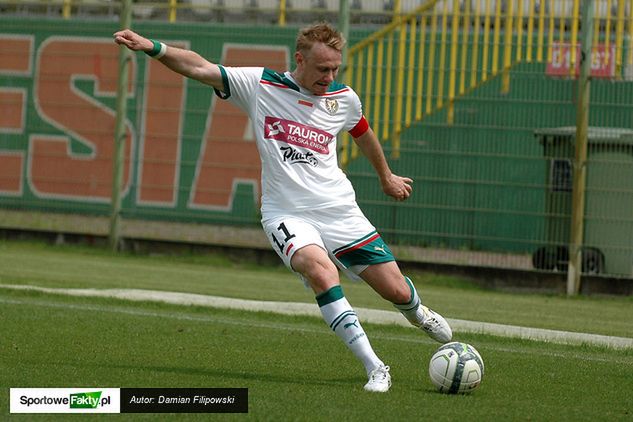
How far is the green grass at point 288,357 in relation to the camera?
23.3ft

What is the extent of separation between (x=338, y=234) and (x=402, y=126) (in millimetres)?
9899

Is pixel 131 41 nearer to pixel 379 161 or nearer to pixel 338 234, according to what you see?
pixel 338 234

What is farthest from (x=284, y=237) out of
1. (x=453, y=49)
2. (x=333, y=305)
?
(x=453, y=49)

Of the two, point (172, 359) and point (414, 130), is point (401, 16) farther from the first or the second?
point (172, 359)

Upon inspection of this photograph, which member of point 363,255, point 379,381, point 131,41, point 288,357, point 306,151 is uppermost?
point 131,41

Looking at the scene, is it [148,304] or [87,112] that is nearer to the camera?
[148,304]

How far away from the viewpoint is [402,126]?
1800 centimetres

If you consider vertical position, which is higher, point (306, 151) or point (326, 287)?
point (306, 151)

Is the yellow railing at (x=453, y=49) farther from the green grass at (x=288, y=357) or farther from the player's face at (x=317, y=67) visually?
the player's face at (x=317, y=67)

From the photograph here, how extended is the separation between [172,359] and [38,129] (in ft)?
42.3

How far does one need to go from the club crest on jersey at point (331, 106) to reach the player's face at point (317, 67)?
11 cm

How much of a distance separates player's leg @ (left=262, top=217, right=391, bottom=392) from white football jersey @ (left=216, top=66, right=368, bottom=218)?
0.25 metres

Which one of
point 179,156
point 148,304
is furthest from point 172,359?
point 179,156

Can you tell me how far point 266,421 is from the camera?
20.9ft
